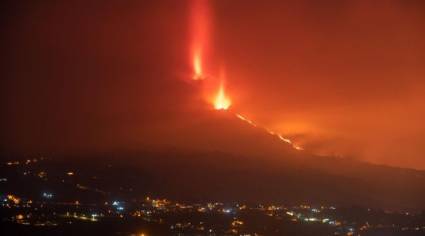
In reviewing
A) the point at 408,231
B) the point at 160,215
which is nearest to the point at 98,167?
the point at 160,215

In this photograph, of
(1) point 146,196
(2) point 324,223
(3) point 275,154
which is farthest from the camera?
(3) point 275,154

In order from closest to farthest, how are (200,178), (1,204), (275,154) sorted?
(1,204)
(200,178)
(275,154)

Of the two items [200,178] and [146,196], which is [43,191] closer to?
[146,196]

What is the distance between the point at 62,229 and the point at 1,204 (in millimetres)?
9128

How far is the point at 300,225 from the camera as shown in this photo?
53.7 metres

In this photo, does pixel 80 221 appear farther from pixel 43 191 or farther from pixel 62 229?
pixel 43 191

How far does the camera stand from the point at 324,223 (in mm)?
56312

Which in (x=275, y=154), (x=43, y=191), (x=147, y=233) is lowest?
(x=147, y=233)

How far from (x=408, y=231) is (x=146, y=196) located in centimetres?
2203

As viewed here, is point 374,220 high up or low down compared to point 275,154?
down

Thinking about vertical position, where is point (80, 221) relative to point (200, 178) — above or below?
below

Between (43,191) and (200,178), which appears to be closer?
(43,191)

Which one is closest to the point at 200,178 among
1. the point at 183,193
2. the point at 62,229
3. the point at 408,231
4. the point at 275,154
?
the point at 183,193

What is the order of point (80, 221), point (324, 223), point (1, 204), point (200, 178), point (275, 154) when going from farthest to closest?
point (275, 154)
point (200, 178)
point (324, 223)
point (1, 204)
point (80, 221)
